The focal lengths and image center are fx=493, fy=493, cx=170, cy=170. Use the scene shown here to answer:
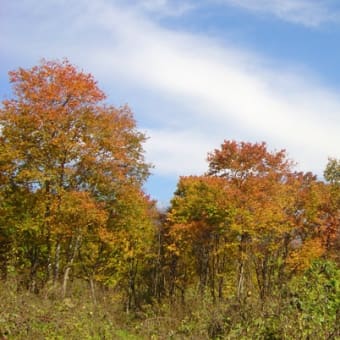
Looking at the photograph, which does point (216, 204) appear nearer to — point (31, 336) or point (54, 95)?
point (54, 95)

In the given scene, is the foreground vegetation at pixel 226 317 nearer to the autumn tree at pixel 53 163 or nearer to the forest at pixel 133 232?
the forest at pixel 133 232

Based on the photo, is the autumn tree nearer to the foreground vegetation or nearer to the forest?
the forest

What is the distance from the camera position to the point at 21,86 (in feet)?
71.9

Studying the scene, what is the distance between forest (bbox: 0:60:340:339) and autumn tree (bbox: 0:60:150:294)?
0.06m

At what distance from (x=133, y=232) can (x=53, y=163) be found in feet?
23.9

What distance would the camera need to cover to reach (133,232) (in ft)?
89.2

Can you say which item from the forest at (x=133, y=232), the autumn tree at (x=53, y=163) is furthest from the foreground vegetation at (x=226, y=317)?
the autumn tree at (x=53, y=163)

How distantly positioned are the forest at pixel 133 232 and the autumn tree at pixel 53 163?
0.19ft

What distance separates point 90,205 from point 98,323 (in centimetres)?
762

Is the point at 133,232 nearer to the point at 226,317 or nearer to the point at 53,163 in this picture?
the point at 53,163

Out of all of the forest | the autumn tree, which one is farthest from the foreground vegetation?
the autumn tree

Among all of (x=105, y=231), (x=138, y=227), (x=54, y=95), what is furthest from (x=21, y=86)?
(x=138, y=227)

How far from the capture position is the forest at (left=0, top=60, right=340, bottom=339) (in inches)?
499

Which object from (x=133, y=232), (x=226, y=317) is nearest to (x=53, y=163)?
(x=133, y=232)
